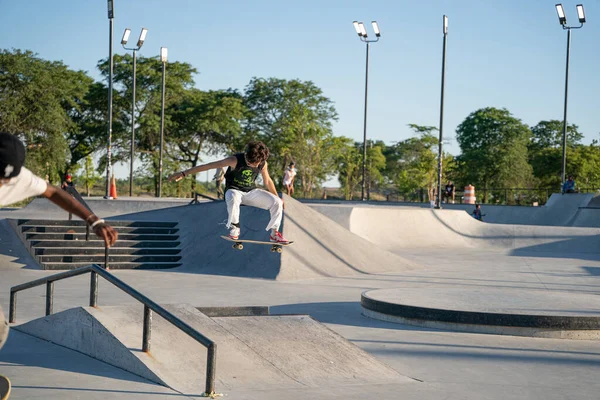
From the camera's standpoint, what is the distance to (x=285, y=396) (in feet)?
18.3

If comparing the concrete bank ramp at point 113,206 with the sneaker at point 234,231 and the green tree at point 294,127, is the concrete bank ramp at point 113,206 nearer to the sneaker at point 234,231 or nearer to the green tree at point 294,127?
the sneaker at point 234,231

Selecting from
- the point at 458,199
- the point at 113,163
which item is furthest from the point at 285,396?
the point at 458,199

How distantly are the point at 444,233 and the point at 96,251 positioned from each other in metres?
12.8

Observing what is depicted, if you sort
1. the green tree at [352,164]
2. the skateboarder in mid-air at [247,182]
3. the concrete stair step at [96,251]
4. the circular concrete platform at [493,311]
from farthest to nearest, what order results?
the green tree at [352,164] → the concrete stair step at [96,251] → the skateboarder in mid-air at [247,182] → the circular concrete platform at [493,311]

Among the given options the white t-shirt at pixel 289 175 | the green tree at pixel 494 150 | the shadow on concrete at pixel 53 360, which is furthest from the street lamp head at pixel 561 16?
the green tree at pixel 494 150

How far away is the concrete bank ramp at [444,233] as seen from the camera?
76.6 feet

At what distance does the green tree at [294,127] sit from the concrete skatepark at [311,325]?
1664 inches

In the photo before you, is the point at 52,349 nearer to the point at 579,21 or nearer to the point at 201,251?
the point at 201,251

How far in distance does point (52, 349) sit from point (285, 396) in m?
2.66

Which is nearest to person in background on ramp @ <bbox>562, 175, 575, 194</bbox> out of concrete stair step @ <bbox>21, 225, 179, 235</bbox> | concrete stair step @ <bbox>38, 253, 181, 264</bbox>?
concrete stair step @ <bbox>21, 225, 179, 235</bbox>

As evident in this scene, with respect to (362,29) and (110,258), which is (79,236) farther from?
(362,29)

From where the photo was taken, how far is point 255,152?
989 cm

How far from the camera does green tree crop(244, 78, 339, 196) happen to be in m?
62.6

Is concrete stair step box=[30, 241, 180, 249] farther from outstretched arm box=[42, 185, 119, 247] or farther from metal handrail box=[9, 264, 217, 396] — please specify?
outstretched arm box=[42, 185, 119, 247]
